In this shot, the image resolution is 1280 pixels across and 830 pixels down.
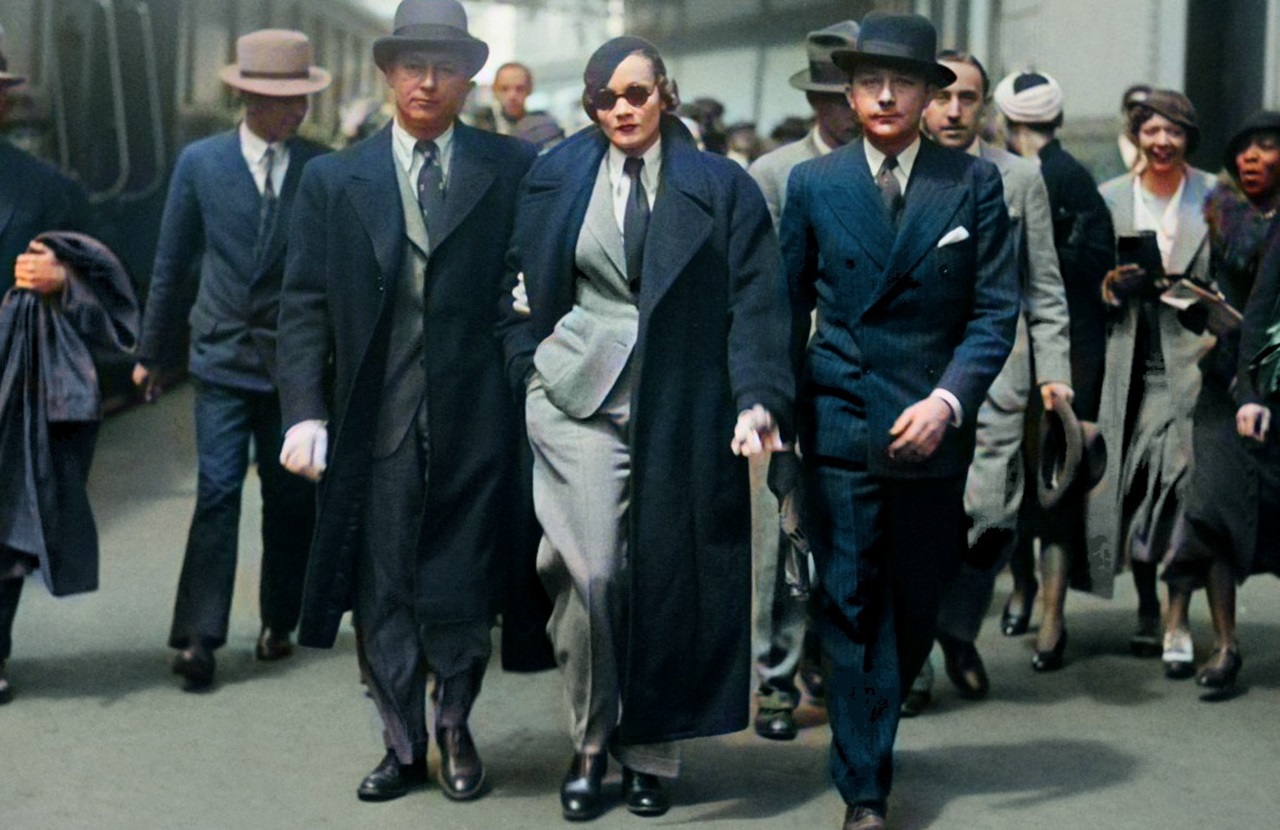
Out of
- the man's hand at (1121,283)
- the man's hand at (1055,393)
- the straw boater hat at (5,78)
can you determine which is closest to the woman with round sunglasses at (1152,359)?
the man's hand at (1121,283)

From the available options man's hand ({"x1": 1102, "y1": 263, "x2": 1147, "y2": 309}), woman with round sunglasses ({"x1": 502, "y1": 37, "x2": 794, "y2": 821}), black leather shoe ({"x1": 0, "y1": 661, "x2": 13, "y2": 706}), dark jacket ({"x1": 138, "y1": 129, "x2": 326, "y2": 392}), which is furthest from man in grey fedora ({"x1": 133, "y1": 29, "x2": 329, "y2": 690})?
man's hand ({"x1": 1102, "y1": 263, "x2": 1147, "y2": 309})

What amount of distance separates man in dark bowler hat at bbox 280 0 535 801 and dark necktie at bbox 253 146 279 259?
1.65 m

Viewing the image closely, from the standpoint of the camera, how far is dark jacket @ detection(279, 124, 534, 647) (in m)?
6.64

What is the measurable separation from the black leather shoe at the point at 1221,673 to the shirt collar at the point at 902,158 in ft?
8.54

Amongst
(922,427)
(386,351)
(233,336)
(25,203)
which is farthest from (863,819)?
(25,203)

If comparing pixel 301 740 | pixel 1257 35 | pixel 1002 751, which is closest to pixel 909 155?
pixel 1002 751

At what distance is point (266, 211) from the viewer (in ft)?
27.6

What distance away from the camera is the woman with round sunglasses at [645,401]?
6.42 m

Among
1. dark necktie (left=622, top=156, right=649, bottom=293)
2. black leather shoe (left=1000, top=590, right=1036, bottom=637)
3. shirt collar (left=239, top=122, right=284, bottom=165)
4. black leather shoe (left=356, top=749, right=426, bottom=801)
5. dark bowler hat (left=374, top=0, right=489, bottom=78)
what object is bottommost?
black leather shoe (left=1000, top=590, right=1036, bottom=637)

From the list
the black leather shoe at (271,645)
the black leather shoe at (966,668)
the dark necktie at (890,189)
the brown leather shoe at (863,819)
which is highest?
the dark necktie at (890,189)

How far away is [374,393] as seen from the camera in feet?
21.9

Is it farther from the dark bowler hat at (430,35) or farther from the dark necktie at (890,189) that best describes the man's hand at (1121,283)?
the dark bowler hat at (430,35)

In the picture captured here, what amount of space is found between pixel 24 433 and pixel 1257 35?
923 cm

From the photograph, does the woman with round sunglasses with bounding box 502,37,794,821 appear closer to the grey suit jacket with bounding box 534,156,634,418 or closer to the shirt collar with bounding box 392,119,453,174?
the grey suit jacket with bounding box 534,156,634,418
